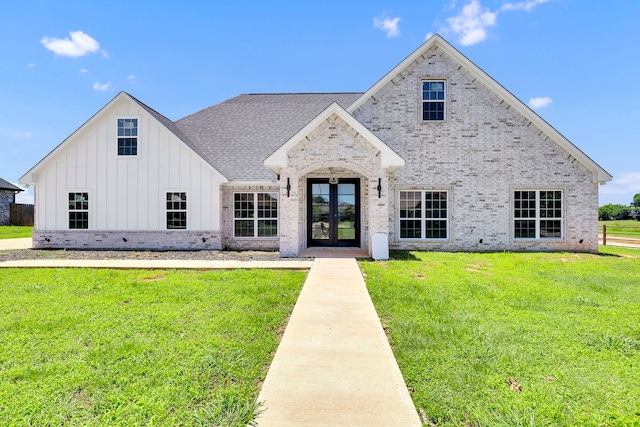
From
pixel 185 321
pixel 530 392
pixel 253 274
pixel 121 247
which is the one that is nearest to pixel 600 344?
pixel 530 392

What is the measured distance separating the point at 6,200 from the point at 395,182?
114 ft

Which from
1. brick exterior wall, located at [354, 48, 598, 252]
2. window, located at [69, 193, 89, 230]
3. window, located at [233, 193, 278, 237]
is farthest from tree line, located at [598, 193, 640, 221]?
window, located at [69, 193, 89, 230]

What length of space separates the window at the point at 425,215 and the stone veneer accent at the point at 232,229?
580cm

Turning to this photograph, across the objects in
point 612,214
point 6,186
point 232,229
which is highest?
point 6,186

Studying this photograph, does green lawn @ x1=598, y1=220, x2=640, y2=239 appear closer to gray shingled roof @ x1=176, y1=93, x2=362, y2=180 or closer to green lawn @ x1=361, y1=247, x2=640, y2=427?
green lawn @ x1=361, y1=247, x2=640, y2=427

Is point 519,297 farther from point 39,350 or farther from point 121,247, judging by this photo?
point 121,247

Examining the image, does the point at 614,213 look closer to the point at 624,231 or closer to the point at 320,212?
the point at 624,231

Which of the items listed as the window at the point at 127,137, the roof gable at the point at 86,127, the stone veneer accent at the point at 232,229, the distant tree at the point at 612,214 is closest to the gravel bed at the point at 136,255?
the stone veneer accent at the point at 232,229

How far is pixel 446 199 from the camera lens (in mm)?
13828

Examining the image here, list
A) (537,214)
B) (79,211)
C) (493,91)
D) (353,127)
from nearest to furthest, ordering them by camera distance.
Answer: (353,127)
(493,91)
(537,214)
(79,211)

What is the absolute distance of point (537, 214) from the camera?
13.8 meters

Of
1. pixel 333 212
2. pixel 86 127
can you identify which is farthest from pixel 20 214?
pixel 333 212

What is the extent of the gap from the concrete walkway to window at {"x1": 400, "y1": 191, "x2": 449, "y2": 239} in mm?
8779

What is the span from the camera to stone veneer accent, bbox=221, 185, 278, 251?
1424 cm
